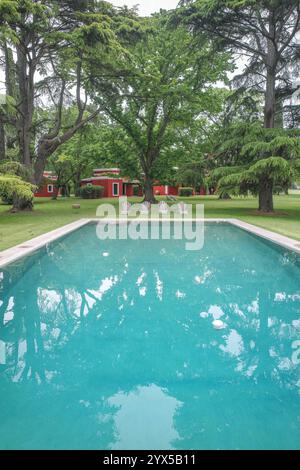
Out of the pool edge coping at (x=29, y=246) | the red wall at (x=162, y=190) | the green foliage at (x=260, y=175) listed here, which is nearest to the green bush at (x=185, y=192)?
the red wall at (x=162, y=190)

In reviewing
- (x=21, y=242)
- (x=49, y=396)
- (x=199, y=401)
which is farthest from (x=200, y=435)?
(x=21, y=242)

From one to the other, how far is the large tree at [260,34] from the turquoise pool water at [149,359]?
1397 centimetres

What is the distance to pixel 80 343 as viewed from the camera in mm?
3924

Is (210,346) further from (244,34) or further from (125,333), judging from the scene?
(244,34)

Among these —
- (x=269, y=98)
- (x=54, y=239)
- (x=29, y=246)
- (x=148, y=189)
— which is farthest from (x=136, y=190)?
(x=29, y=246)

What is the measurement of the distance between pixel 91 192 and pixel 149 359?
37853 millimetres

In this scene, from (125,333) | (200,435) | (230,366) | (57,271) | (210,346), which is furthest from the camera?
(57,271)

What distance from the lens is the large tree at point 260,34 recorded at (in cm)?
1565

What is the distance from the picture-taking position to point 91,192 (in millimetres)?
40156

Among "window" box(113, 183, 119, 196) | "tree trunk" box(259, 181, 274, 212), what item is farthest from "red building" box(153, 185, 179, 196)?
"tree trunk" box(259, 181, 274, 212)

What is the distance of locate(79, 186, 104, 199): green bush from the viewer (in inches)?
1578

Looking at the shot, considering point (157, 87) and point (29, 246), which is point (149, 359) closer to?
point (29, 246)

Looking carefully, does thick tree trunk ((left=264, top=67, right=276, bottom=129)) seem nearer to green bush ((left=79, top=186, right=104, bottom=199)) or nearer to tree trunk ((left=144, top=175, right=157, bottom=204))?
tree trunk ((left=144, top=175, right=157, bottom=204))
